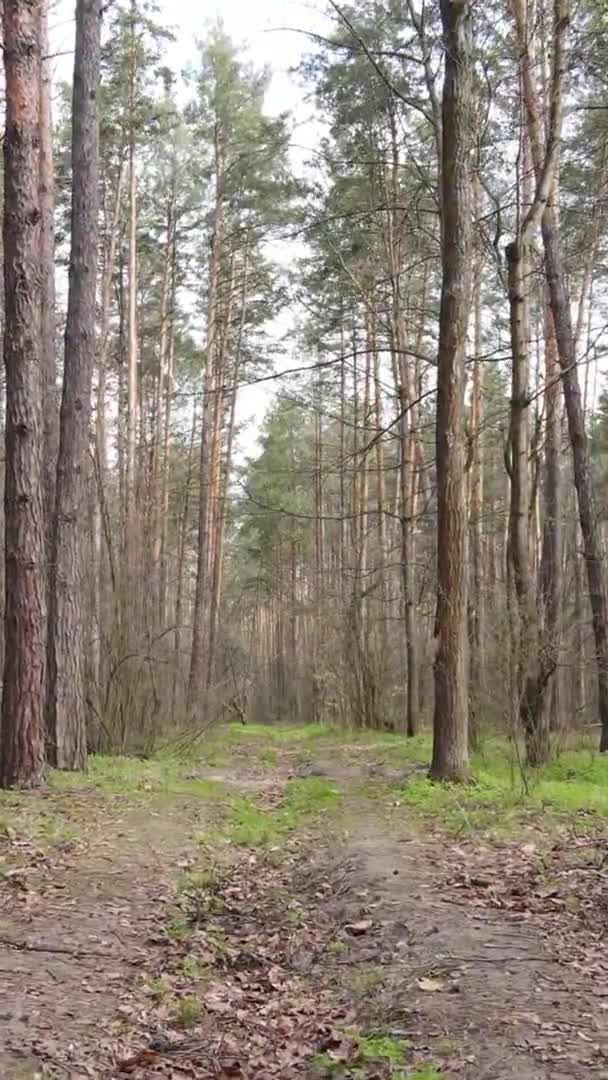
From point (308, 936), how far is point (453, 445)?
5.73m

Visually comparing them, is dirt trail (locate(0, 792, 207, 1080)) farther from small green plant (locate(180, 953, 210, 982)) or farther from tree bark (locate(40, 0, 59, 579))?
tree bark (locate(40, 0, 59, 579))

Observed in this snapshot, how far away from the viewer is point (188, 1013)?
13.7ft

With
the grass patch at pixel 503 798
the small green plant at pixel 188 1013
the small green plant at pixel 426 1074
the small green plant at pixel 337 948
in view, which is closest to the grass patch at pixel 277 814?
the grass patch at pixel 503 798

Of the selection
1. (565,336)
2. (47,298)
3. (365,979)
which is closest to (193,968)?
(365,979)

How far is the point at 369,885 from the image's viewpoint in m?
6.05

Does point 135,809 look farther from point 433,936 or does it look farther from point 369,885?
point 433,936

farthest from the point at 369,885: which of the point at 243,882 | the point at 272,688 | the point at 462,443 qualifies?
the point at 272,688

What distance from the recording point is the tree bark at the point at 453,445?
31.7ft

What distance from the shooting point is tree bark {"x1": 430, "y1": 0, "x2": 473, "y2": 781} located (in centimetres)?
967

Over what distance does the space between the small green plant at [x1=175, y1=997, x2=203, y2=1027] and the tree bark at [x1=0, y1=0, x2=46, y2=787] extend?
5136mm

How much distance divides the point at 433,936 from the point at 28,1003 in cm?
206

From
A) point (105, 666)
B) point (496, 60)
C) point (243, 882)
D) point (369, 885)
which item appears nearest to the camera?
point (369, 885)

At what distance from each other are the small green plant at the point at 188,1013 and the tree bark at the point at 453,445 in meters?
5.81

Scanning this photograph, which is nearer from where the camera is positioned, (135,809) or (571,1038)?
(571,1038)
